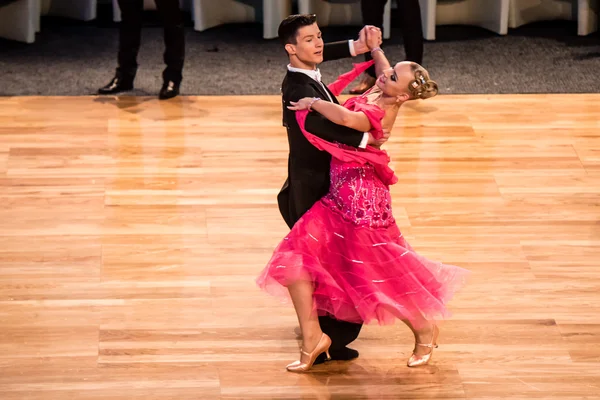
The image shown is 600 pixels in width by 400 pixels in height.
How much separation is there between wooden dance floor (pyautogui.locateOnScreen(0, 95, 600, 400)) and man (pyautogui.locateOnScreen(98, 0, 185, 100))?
0.42 feet

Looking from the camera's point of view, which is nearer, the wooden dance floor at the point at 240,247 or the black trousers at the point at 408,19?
the wooden dance floor at the point at 240,247

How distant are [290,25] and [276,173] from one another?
1492 millimetres

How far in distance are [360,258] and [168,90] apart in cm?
248

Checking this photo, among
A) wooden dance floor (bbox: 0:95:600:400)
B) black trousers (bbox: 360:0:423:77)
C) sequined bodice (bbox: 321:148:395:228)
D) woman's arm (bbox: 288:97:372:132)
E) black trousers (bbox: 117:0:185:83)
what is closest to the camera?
woman's arm (bbox: 288:97:372:132)

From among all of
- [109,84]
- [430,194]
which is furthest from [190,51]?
[430,194]

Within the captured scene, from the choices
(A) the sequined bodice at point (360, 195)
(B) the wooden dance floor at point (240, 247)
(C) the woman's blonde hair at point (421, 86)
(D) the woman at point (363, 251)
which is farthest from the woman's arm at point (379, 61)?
(B) the wooden dance floor at point (240, 247)

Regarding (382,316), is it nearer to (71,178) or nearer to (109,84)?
(71,178)

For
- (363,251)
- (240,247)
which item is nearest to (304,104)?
(363,251)

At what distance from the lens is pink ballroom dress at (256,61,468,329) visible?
3086 millimetres

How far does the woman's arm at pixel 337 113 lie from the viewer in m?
2.99

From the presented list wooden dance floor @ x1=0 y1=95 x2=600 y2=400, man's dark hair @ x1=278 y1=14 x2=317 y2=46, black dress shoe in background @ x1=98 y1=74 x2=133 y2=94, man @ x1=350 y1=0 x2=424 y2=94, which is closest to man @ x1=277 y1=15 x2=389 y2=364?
man's dark hair @ x1=278 y1=14 x2=317 y2=46

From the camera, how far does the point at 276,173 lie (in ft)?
15.1

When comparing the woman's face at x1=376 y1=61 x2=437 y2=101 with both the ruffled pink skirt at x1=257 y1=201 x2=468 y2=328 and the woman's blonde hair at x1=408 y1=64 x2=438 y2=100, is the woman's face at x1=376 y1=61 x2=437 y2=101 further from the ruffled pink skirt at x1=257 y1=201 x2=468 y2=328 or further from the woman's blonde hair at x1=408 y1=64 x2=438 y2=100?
the ruffled pink skirt at x1=257 y1=201 x2=468 y2=328

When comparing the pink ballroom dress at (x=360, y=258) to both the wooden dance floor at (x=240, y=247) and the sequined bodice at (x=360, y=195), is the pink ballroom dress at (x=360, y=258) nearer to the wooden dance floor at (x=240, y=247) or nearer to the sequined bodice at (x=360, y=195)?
the sequined bodice at (x=360, y=195)
